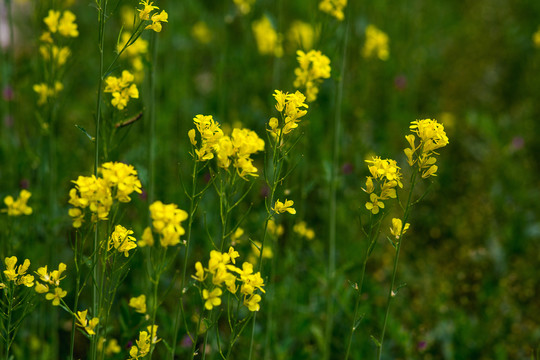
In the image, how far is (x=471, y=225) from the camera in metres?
3.75

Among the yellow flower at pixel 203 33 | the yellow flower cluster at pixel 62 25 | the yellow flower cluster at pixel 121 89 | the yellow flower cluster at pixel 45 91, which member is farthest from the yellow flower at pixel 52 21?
the yellow flower at pixel 203 33

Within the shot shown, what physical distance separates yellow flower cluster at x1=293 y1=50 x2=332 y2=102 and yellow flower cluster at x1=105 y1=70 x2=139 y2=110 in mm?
604

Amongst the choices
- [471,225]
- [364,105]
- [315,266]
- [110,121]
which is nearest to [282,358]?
[315,266]

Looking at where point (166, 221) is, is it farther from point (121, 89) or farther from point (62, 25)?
point (62, 25)

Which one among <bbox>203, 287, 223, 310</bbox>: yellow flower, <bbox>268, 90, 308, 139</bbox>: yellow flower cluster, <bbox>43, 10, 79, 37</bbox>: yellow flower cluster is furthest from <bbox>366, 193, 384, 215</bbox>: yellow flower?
<bbox>43, 10, 79, 37</bbox>: yellow flower cluster

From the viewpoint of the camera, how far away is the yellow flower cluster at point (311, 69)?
85.2 inches

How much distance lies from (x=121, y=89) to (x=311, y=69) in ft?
2.40

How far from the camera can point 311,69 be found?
88.6 inches

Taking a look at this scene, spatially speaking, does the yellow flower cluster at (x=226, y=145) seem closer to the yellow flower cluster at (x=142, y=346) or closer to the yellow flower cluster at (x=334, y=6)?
the yellow flower cluster at (x=142, y=346)

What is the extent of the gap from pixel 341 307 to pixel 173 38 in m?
2.35

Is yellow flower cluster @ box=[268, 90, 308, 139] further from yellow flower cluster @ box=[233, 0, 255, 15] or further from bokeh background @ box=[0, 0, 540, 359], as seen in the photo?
yellow flower cluster @ box=[233, 0, 255, 15]

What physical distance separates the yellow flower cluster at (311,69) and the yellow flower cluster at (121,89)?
1.98 ft

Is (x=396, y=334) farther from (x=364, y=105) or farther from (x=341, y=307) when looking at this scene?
(x=364, y=105)

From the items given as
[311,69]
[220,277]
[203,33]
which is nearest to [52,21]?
[311,69]
